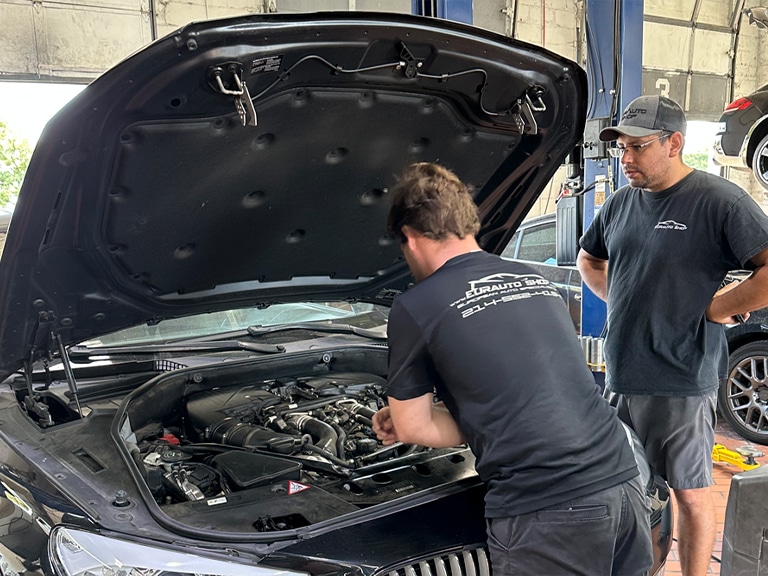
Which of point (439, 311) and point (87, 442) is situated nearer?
point (439, 311)

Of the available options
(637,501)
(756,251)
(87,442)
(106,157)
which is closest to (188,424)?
(87,442)

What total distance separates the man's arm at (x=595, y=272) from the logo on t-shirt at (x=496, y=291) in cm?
130

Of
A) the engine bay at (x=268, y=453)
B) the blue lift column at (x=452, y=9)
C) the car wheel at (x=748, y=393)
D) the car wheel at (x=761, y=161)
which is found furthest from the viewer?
the car wheel at (x=761, y=161)

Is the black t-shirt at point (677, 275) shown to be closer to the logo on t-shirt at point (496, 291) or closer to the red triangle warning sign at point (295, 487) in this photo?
the logo on t-shirt at point (496, 291)

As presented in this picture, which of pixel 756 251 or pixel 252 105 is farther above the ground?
pixel 252 105

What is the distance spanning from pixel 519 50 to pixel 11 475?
1.76 meters

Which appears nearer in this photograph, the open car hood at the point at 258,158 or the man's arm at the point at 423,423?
the man's arm at the point at 423,423

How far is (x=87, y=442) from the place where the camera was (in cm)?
191

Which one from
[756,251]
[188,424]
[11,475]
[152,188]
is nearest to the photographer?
[11,475]

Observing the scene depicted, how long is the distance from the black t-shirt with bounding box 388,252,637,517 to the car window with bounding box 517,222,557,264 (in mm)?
4013

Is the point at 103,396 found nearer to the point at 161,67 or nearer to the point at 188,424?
the point at 188,424

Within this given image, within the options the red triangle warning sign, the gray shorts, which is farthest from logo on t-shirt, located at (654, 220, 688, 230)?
the red triangle warning sign

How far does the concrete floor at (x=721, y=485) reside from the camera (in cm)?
293

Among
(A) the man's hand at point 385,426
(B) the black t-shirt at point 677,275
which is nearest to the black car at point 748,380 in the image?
(B) the black t-shirt at point 677,275
